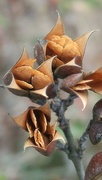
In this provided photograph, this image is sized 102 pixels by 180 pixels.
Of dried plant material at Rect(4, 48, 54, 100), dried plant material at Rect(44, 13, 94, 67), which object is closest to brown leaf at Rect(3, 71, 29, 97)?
dried plant material at Rect(4, 48, 54, 100)

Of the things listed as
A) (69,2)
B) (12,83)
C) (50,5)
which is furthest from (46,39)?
(50,5)


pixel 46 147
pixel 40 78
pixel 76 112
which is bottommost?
pixel 76 112

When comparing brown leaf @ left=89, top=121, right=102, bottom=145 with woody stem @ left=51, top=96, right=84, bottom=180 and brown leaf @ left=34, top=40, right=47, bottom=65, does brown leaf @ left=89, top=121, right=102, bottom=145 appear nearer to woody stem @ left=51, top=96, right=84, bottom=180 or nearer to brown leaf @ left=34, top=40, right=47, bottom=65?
woody stem @ left=51, top=96, right=84, bottom=180

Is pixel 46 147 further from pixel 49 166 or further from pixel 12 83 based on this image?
pixel 49 166

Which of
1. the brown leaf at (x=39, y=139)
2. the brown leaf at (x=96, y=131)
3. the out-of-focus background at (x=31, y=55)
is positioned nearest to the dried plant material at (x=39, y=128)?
the brown leaf at (x=39, y=139)

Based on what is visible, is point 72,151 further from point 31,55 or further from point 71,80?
point 31,55

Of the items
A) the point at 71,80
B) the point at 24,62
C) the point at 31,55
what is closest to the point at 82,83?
the point at 71,80

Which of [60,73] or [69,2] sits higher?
[60,73]
